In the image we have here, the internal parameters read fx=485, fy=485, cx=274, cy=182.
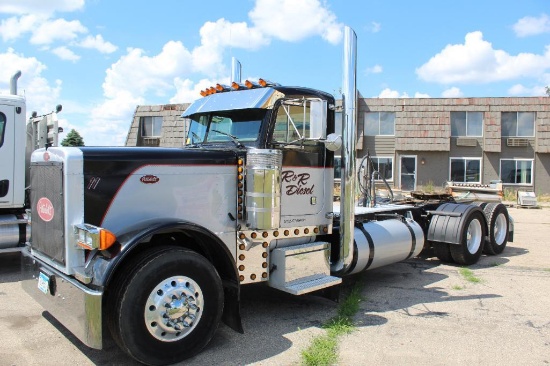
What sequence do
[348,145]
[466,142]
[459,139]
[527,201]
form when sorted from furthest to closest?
→ [459,139] < [466,142] < [527,201] < [348,145]

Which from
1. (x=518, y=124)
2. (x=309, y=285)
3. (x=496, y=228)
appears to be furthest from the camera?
(x=518, y=124)

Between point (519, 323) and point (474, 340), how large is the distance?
92 centimetres

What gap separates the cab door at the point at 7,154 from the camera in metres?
7.88

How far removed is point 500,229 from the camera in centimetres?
1004

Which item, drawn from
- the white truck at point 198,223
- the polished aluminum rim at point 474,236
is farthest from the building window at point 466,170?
the white truck at point 198,223

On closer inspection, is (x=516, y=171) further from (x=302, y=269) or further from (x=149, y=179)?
(x=149, y=179)

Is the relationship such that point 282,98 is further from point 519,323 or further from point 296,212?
point 519,323

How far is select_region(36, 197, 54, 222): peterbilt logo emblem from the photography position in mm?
4574

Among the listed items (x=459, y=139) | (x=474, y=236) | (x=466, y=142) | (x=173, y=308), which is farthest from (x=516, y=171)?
(x=173, y=308)

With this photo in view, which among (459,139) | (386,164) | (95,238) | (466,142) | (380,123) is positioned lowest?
(95,238)

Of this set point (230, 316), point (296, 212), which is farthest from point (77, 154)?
point (296, 212)

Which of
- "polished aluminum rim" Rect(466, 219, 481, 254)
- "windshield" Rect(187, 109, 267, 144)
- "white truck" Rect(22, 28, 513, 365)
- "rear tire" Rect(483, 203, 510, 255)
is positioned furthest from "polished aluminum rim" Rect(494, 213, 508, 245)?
"windshield" Rect(187, 109, 267, 144)

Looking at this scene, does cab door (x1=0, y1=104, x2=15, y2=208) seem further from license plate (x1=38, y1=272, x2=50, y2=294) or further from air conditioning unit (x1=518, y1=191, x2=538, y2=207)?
air conditioning unit (x1=518, y1=191, x2=538, y2=207)

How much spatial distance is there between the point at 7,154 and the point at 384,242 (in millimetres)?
6156
